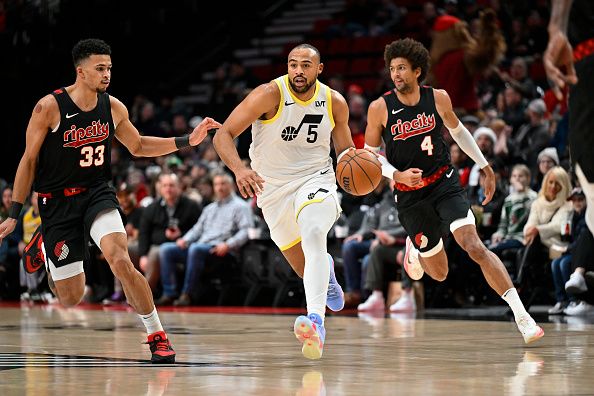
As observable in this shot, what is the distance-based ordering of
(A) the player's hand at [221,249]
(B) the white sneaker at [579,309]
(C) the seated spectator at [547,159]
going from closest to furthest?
(B) the white sneaker at [579,309] → (C) the seated spectator at [547,159] → (A) the player's hand at [221,249]

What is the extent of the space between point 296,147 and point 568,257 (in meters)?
4.54

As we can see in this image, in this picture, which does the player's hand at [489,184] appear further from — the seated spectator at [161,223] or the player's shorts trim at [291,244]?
the seated spectator at [161,223]

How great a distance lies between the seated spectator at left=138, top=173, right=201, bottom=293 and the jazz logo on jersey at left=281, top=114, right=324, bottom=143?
6.70 metres

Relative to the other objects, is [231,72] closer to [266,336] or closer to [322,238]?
[266,336]

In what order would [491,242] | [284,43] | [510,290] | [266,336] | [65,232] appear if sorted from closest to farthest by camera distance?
[65,232] < [510,290] < [266,336] < [491,242] < [284,43]

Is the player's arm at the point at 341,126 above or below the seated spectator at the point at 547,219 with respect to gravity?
above

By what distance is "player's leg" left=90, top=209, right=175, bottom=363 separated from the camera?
6.08 metres

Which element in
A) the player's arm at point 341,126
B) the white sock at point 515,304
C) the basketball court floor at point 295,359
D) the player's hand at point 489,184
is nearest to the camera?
the basketball court floor at point 295,359

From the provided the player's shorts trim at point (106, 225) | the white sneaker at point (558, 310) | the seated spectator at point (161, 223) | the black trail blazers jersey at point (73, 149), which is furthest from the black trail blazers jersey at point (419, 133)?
the seated spectator at point (161, 223)

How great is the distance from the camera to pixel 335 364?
589 cm

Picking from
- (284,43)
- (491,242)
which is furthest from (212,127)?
(284,43)

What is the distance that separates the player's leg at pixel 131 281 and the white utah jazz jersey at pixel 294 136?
105 centimetres

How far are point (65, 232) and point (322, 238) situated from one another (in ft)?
5.16

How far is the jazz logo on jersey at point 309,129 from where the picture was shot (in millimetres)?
6613
